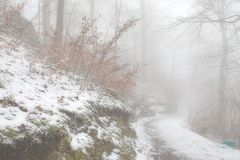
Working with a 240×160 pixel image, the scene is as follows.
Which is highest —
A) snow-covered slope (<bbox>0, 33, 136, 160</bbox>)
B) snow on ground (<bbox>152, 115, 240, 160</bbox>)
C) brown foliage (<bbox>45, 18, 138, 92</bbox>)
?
brown foliage (<bbox>45, 18, 138, 92</bbox>)

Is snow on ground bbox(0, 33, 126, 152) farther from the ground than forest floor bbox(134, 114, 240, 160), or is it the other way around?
snow on ground bbox(0, 33, 126, 152)

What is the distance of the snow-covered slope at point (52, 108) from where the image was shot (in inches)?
177

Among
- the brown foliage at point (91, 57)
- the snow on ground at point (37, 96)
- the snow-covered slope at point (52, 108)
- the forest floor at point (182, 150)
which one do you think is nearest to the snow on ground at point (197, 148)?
the forest floor at point (182, 150)

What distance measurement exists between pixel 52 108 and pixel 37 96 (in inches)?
16.6

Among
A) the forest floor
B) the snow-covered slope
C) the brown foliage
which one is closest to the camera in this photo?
the snow-covered slope

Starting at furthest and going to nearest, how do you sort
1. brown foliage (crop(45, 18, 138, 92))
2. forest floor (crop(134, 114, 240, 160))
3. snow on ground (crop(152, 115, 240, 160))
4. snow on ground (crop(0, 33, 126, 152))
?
snow on ground (crop(152, 115, 240, 160)) → brown foliage (crop(45, 18, 138, 92)) → forest floor (crop(134, 114, 240, 160)) → snow on ground (crop(0, 33, 126, 152))

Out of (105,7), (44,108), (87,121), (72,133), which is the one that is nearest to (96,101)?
(87,121)

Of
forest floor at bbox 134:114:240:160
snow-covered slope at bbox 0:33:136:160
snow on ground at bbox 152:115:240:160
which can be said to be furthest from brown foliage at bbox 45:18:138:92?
snow on ground at bbox 152:115:240:160

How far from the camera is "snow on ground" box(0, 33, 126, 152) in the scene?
470 centimetres

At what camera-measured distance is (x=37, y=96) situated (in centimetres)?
572

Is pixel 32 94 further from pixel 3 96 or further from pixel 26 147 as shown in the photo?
pixel 26 147

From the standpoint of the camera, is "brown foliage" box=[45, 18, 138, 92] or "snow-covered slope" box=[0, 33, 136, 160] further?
"brown foliage" box=[45, 18, 138, 92]

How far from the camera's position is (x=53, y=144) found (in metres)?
4.71

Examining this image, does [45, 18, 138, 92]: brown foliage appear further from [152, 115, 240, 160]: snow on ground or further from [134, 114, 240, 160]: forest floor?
[152, 115, 240, 160]: snow on ground
